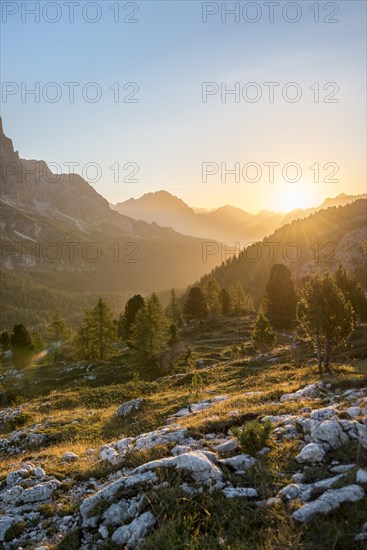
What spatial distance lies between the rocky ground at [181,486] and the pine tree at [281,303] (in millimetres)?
58399

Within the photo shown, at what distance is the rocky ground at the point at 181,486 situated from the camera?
27.1 feet

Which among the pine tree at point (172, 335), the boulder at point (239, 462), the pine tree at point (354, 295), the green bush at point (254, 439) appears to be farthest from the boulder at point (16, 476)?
the pine tree at point (354, 295)

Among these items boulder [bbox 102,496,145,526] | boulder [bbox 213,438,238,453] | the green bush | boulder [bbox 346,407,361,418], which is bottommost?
boulder [bbox 102,496,145,526]

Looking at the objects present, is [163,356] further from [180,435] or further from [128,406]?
[180,435]

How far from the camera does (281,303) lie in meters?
70.9

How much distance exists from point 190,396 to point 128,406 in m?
4.84

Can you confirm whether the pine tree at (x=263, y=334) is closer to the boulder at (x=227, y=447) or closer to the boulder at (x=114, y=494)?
the boulder at (x=227, y=447)

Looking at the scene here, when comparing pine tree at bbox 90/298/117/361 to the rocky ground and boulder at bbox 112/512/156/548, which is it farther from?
boulder at bbox 112/512/156/548

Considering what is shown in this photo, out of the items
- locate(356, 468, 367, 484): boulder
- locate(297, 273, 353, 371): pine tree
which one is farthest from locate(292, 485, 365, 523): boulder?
locate(297, 273, 353, 371): pine tree

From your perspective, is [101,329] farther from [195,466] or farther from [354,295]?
[195,466]

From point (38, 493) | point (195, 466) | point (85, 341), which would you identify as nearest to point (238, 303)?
point (85, 341)

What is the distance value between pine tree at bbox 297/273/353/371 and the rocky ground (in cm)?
1807

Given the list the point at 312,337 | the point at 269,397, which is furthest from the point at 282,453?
the point at 312,337

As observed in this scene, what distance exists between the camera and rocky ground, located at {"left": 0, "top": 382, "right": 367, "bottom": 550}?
27.1ft
